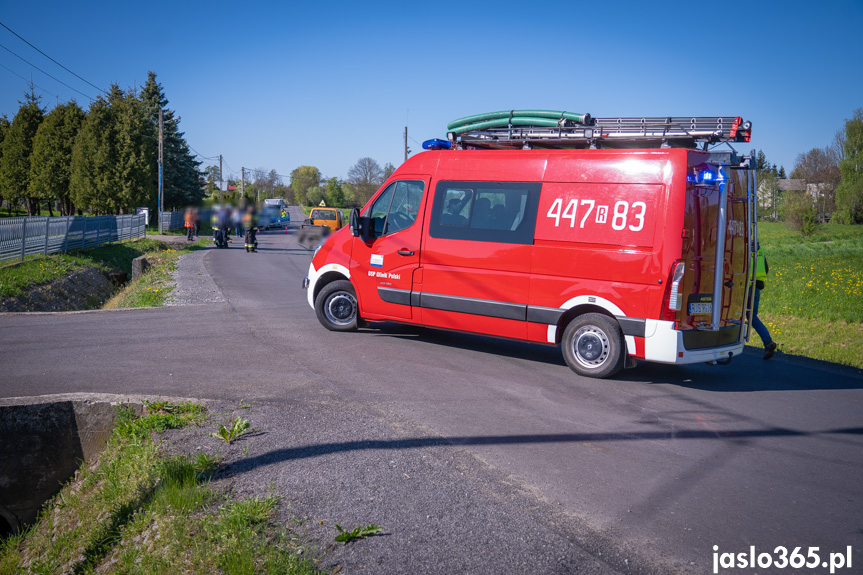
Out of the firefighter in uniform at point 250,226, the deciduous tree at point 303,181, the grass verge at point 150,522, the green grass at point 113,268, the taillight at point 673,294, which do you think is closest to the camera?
the grass verge at point 150,522

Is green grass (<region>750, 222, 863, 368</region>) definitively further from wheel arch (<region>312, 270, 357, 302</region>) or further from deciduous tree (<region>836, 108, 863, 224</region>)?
deciduous tree (<region>836, 108, 863, 224</region>)

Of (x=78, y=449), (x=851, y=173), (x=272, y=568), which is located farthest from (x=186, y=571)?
(x=851, y=173)

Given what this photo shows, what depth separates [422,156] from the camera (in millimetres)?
9094


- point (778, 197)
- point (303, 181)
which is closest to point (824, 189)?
point (778, 197)

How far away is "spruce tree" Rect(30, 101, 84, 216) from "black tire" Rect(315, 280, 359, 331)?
46425 millimetres

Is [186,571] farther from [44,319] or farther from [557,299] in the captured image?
[44,319]

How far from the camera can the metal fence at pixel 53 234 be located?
19656mm

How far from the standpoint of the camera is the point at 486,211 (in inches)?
327

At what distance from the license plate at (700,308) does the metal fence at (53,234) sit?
19.4 meters

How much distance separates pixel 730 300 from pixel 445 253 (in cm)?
343

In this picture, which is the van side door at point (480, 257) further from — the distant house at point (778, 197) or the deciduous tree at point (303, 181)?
the deciduous tree at point (303, 181)

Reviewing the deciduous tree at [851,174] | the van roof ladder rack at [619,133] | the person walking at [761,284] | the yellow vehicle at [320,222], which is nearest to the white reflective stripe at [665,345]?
the person walking at [761,284]

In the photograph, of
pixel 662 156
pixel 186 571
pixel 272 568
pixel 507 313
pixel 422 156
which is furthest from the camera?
pixel 422 156

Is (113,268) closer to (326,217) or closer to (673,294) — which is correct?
(326,217)
